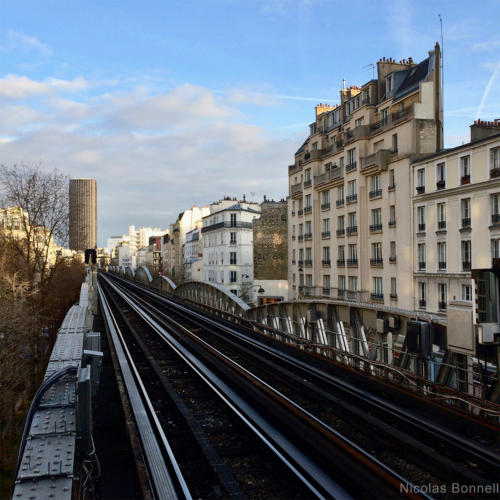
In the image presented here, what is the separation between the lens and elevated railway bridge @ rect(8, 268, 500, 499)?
5.90 metres

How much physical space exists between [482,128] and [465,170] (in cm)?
369

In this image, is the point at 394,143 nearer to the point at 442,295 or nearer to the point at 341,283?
the point at 442,295

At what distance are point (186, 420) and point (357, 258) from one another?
2643 centimetres

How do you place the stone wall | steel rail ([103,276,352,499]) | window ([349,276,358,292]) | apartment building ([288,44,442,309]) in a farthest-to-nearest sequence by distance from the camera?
the stone wall, window ([349,276,358,292]), apartment building ([288,44,442,309]), steel rail ([103,276,352,499])

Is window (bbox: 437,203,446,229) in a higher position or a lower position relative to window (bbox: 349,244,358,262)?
higher

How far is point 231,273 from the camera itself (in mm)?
64438

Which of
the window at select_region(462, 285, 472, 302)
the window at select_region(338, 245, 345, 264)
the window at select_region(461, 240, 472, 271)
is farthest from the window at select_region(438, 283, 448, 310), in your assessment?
the window at select_region(338, 245, 345, 264)

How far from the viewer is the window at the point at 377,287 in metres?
32.5

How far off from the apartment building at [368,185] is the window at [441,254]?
225cm

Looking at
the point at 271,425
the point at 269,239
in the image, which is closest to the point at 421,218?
the point at 271,425

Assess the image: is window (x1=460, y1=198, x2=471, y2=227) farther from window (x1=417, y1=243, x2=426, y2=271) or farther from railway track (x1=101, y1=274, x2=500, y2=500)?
railway track (x1=101, y1=274, x2=500, y2=500)

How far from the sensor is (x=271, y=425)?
993cm

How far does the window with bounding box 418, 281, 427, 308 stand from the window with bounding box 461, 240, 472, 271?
3377mm

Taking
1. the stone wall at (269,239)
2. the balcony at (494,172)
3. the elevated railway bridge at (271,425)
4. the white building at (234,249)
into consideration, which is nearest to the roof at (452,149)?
the balcony at (494,172)
